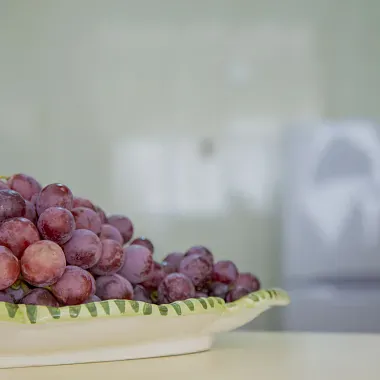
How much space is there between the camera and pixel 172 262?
76 cm

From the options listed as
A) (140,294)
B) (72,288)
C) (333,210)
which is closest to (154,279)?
(140,294)

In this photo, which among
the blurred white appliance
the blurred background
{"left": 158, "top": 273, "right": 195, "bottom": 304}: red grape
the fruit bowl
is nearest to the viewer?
the fruit bowl

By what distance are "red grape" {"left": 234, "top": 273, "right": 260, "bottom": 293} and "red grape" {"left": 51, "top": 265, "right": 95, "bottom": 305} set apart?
0.67 feet

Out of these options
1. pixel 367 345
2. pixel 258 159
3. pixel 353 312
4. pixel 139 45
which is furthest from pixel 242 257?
pixel 367 345

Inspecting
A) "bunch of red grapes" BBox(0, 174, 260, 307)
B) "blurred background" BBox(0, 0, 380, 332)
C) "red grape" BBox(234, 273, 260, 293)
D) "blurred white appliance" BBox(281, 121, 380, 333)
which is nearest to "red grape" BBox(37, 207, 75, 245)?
"bunch of red grapes" BBox(0, 174, 260, 307)

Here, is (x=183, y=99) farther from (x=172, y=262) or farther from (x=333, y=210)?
(x=172, y=262)

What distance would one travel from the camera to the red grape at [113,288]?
2.09 ft

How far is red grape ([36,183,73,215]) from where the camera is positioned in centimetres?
63

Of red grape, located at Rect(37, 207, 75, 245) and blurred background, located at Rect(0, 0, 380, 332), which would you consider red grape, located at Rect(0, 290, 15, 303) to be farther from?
blurred background, located at Rect(0, 0, 380, 332)

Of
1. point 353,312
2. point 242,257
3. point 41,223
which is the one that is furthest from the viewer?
point 242,257

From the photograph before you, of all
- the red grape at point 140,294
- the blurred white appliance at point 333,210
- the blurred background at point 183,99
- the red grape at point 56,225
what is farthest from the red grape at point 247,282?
the blurred background at point 183,99

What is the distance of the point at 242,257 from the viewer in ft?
10.8

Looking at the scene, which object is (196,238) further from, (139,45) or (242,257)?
(139,45)

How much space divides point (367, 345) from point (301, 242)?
2.09 m
